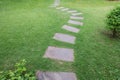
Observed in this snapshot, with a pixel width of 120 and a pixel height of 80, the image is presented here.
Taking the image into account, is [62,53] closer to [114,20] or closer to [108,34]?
[114,20]

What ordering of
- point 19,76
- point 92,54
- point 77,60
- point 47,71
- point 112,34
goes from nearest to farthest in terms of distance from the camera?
point 19,76 → point 47,71 → point 77,60 → point 92,54 → point 112,34

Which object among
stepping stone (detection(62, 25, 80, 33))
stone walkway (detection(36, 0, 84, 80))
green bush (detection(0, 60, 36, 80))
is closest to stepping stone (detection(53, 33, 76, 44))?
stone walkway (detection(36, 0, 84, 80))

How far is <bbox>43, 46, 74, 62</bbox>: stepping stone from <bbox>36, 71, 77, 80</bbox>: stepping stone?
0.51 m

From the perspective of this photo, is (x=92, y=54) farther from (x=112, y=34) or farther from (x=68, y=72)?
(x=112, y=34)

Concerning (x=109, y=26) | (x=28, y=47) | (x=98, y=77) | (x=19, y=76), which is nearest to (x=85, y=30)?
(x=109, y=26)

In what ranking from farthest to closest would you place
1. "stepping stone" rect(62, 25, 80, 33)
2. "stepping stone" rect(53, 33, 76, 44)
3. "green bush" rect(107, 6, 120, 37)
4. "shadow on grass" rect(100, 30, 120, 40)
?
"stepping stone" rect(62, 25, 80, 33)
"shadow on grass" rect(100, 30, 120, 40)
"green bush" rect(107, 6, 120, 37)
"stepping stone" rect(53, 33, 76, 44)

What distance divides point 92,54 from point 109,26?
1335mm

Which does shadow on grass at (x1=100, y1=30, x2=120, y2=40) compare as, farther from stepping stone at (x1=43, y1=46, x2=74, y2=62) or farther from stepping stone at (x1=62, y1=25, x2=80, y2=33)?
stepping stone at (x1=43, y1=46, x2=74, y2=62)

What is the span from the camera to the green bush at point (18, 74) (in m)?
2.75

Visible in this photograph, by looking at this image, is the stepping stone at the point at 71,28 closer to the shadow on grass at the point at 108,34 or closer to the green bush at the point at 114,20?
the shadow on grass at the point at 108,34

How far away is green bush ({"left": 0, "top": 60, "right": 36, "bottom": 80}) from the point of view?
2752 millimetres

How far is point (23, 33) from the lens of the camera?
478cm

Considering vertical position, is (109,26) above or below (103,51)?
above

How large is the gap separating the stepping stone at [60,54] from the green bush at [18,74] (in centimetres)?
68
